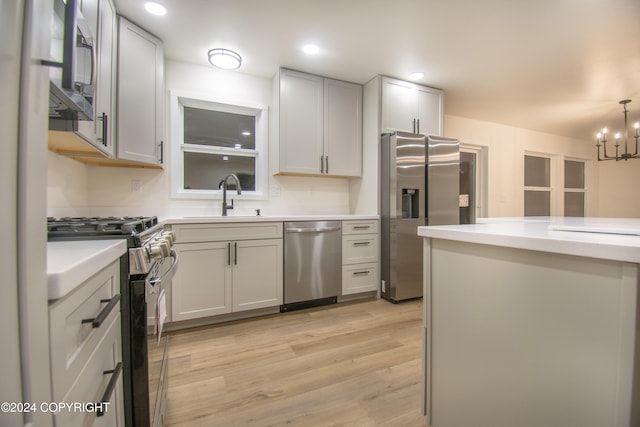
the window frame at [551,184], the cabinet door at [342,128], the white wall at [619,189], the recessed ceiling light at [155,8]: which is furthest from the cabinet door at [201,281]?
the white wall at [619,189]

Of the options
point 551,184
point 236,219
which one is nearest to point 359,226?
point 236,219

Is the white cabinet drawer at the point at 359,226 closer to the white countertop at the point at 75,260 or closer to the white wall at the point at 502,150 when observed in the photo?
Answer: the white countertop at the point at 75,260

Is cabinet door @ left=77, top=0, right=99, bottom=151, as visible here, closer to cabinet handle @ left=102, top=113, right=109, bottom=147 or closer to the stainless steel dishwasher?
cabinet handle @ left=102, top=113, right=109, bottom=147

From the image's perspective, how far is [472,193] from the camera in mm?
3262

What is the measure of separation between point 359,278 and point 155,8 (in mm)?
2866

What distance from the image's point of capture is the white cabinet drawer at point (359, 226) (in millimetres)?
2781

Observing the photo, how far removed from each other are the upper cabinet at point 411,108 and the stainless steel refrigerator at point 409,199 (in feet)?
0.87

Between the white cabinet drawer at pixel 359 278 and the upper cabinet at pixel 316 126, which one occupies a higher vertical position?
the upper cabinet at pixel 316 126

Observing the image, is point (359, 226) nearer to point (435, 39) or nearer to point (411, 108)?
point (411, 108)

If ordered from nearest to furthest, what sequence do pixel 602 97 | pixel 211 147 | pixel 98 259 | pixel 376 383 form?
pixel 98 259
pixel 376 383
pixel 211 147
pixel 602 97

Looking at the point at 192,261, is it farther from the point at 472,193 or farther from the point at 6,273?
the point at 472,193

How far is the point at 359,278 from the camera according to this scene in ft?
9.33

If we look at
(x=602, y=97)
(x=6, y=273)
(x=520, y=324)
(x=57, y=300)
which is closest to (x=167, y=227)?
(x=57, y=300)

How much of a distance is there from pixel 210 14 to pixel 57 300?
227 centimetres
